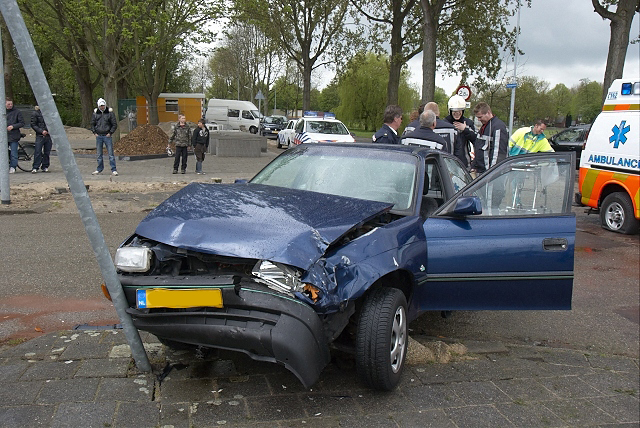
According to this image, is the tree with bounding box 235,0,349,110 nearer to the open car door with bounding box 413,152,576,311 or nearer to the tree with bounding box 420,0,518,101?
the tree with bounding box 420,0,518,101

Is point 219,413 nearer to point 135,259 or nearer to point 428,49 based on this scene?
point 135,259

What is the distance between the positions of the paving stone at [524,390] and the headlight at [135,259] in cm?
242

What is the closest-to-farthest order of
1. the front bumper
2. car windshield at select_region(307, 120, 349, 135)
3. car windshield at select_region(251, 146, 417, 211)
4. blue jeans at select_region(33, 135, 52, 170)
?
1. the front bumper
2. car windshield at select_region(251, 146, 417, 211)
3. blue jeans at select_region(33, 135, 52, 170)
4. car windshield at select_region(307, 120, 349, 135)

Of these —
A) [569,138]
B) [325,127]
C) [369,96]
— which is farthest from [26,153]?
[369,96]

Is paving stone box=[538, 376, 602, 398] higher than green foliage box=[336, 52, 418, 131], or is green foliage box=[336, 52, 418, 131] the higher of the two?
green foliage box=[336, 52, 418, 131]

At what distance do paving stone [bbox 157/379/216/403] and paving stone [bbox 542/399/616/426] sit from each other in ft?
6.92

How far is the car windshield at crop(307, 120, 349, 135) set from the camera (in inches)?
908

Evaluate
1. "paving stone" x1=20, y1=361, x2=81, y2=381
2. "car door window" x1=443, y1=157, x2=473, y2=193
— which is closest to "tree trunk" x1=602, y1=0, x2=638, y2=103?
"car door window" x1=443, y1=157, x2=473, y2=193

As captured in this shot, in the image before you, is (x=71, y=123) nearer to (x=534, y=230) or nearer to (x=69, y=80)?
(x=69, y=80)

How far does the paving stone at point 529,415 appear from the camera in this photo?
3.31m

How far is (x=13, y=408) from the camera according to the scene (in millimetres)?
3160

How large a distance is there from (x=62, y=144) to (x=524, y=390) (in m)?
3.24

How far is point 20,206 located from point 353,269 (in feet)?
29.1

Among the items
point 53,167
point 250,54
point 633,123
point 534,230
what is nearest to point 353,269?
point 534,230
